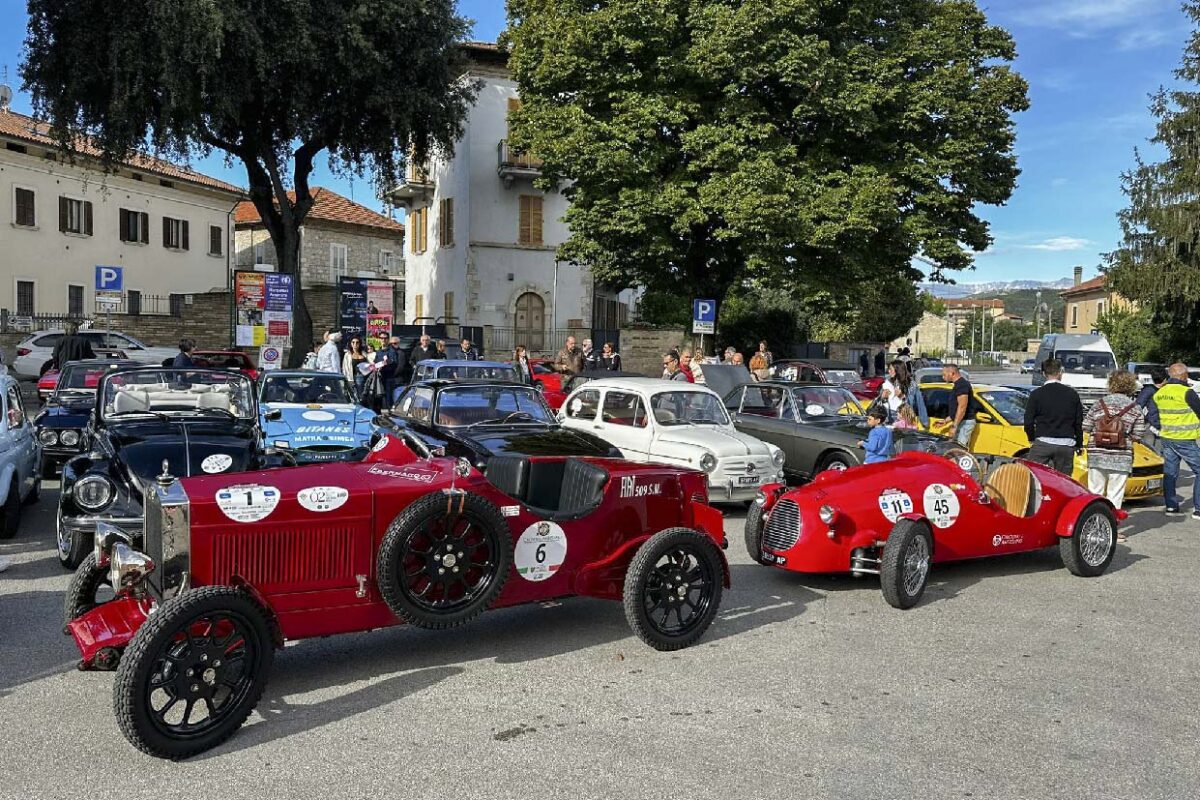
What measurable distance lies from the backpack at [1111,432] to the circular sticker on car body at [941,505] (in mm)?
5657

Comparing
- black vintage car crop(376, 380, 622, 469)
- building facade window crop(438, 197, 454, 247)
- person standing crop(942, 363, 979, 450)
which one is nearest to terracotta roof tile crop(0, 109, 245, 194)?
building facade window crop(438, 197, 454, 247)

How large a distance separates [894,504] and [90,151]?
39879 mm

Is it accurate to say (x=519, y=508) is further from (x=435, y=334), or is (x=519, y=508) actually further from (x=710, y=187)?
(x=435, y=334)

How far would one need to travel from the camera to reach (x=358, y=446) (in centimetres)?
1124

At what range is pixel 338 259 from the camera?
5153cm

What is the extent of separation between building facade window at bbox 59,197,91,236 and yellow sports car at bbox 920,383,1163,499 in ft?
111

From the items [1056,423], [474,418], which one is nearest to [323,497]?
[474,418]

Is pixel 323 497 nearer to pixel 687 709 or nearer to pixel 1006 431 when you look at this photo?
pixel 687 709

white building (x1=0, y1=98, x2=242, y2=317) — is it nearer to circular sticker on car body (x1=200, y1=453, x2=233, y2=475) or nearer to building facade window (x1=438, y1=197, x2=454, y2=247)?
building facade window (x1=438, y1=197, x2=454, y2=247)

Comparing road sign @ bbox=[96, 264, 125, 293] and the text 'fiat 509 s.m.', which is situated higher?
road sign @ bbox=[96, 264, 125, 293]

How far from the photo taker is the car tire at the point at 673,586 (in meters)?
5.93

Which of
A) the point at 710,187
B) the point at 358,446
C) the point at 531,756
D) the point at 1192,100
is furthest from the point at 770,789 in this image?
the point at 1192,100

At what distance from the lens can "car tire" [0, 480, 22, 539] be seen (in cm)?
878

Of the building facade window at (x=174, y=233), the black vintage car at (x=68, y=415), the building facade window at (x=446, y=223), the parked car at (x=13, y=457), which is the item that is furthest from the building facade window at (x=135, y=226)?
the parked car at (x=13, y=457)
